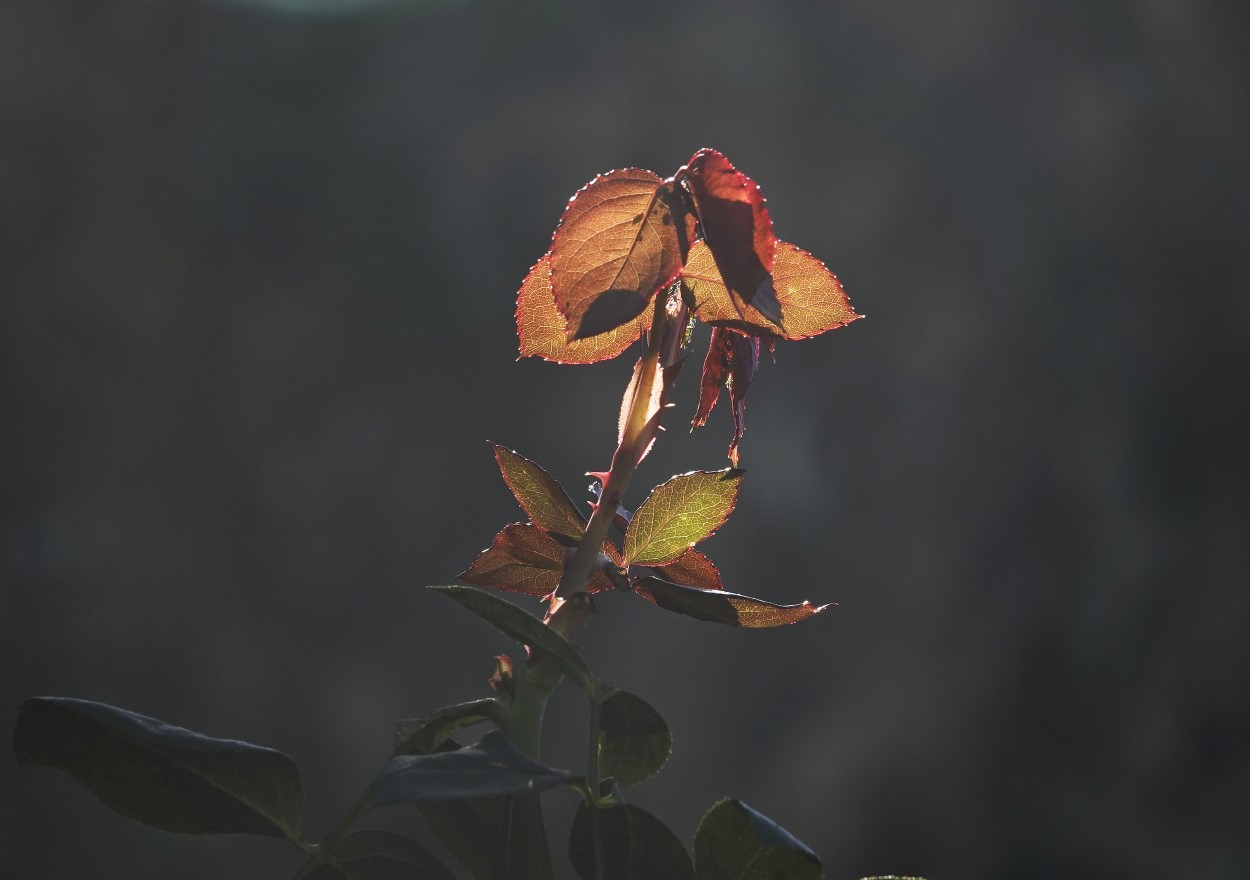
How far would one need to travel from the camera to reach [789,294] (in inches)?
6.2

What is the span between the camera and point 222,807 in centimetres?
13

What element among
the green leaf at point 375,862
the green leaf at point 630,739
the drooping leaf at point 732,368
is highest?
the drooping leaf at point 732,368

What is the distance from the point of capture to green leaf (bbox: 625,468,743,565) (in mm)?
157

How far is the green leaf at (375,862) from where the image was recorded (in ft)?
0.43

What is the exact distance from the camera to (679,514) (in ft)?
0.52

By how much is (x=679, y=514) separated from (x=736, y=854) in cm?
5

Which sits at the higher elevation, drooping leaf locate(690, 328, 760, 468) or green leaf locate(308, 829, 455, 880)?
drooping leaf locate(690, 328, 760, 468)

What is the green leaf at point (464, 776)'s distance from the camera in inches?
4.2

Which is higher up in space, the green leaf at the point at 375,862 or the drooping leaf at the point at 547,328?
the drooping leaf at the point at 547,328

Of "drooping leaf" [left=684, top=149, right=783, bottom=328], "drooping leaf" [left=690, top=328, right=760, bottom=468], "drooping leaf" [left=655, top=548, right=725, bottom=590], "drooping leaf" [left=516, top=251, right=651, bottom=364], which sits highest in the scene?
"drooping leaf" [left=684, top=149, right=783, bottom=328]

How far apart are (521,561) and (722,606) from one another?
0.04 m

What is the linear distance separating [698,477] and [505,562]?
4 cm

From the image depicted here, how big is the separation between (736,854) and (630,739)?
29mm

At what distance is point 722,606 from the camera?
5.6 inches
